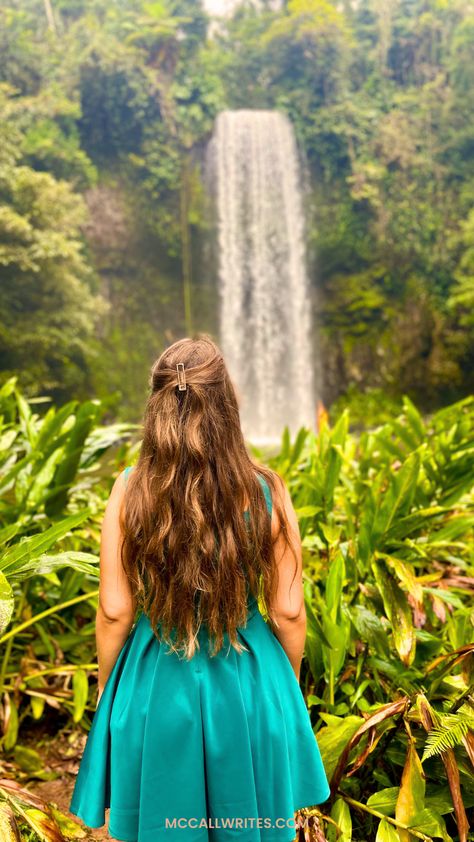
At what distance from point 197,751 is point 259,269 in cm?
1351

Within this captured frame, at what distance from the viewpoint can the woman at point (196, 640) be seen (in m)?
1.42

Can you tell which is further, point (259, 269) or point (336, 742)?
point (259, 269)

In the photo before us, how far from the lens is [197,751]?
1420 millimetres

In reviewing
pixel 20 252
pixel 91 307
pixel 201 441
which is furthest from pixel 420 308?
pixel 201 441

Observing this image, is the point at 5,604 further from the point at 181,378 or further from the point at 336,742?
the point at 336,742

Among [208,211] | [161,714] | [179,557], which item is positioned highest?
[208,211]

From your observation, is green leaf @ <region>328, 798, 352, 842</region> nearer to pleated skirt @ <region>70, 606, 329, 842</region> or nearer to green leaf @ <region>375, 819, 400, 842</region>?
green leaf @ <region>375, 819, 400, 842</region>

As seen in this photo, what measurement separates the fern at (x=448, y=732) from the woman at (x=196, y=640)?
10.2 inches

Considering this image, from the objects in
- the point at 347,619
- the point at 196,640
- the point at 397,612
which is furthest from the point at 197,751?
the point at 397,612

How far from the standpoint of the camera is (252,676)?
149 cm

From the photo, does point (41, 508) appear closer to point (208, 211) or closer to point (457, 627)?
point (457, 627)

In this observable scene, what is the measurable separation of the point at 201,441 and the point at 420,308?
14408 millimetres

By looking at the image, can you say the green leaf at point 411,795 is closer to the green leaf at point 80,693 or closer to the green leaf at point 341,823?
the green leaf at point 341,823

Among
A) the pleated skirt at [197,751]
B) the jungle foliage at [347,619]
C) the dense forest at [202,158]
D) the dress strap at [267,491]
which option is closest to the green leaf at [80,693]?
the jungle foliage at [347,619]
